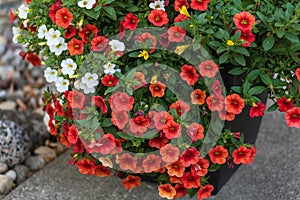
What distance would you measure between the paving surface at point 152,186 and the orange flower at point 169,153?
1.41 feet

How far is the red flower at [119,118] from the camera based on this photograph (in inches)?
72.5

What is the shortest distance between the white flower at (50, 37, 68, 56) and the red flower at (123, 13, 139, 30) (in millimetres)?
260

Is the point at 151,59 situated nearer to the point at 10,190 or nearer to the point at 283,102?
the point at 283,102

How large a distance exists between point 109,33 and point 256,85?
606 mm

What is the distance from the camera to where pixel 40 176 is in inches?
93.9

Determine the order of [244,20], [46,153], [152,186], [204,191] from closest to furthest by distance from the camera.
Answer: [244,20], [204,191], [152,186], [46,153]

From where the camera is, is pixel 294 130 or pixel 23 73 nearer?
pixel 294 130

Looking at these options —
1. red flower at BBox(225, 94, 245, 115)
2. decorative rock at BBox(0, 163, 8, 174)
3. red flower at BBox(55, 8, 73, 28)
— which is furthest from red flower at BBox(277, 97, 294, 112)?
decorative rock at BBox(0, 163, 8, 174)

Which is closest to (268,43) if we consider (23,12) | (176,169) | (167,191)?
(176,169)

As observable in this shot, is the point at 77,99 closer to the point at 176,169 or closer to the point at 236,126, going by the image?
the point at 176,169

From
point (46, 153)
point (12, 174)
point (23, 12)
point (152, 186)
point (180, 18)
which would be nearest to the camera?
point (180, 18)

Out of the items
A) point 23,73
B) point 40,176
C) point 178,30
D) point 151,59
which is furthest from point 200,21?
point 23,73

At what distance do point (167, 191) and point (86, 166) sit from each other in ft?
1.08

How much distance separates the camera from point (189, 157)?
185 cm
